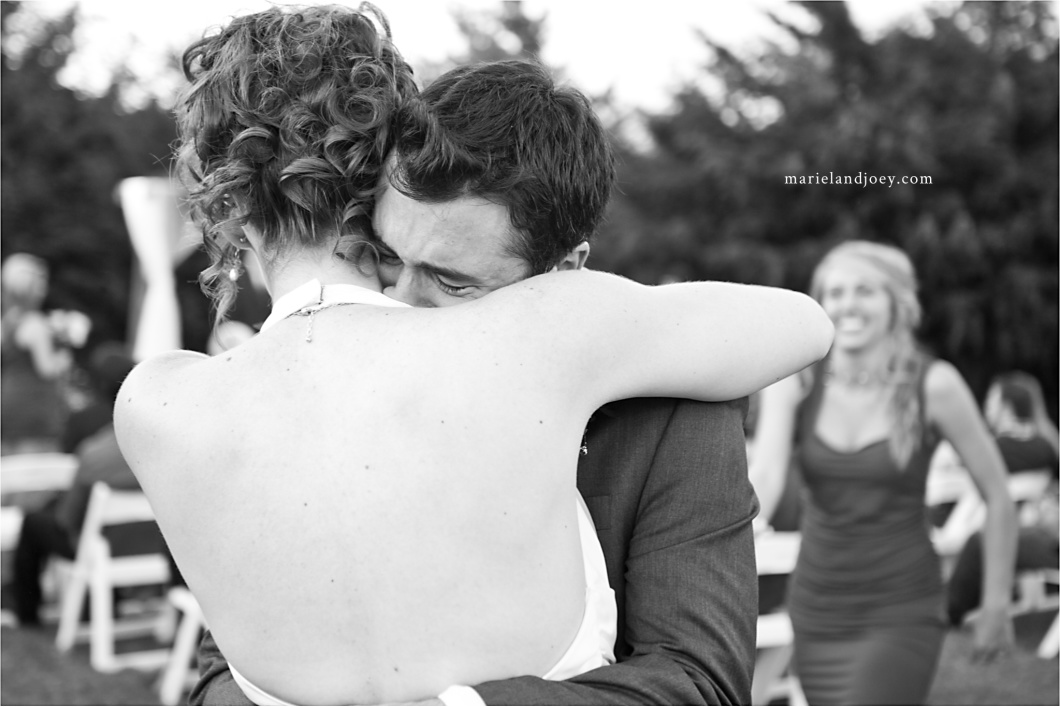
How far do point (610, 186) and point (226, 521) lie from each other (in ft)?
2.67

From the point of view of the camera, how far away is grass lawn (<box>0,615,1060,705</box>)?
20.1 ft

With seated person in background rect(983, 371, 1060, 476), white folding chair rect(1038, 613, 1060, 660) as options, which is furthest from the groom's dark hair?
seated person in background rect(983, 371, 1060, 476)

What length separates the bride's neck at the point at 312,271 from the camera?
5.38 ft

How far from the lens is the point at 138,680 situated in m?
6.69

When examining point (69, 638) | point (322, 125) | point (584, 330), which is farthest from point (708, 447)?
point (69, 638)

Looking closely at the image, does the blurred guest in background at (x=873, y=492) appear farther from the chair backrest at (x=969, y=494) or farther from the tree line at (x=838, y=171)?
the tree line at (x=838, y=171)

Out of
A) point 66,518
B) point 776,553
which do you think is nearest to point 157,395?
point 776,553

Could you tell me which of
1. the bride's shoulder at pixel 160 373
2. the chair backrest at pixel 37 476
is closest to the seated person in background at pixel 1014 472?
the bride's shoulder at pixel 160 373

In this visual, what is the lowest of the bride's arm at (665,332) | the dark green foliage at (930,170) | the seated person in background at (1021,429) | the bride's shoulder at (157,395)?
the seated person in background at (1021,429)

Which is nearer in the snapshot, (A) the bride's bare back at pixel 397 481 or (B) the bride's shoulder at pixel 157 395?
(A) the bride's bare back at pixel 397 481

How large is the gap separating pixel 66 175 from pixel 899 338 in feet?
72.9

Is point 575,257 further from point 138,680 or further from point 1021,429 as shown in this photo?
point 1021,429

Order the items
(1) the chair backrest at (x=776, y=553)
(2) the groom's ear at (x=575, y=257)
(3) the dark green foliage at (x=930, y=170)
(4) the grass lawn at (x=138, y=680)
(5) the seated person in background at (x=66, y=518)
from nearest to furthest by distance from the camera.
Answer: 1. (2) the groom's ear at (x=575, y=257)
2. (1) the chair backrest at (x=776, y=553)
3. (4) the grass lawn at (x=138, y=680)
4. (5) the seated person in background at (x=66, y=518)
5. (3) the dark green foliage at (x=930, y=170)

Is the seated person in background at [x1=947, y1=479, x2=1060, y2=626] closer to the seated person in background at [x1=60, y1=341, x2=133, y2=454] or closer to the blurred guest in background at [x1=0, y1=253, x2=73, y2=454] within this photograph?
the seated person in background at [x1=60, y1=341, x2=133, y2=454]
